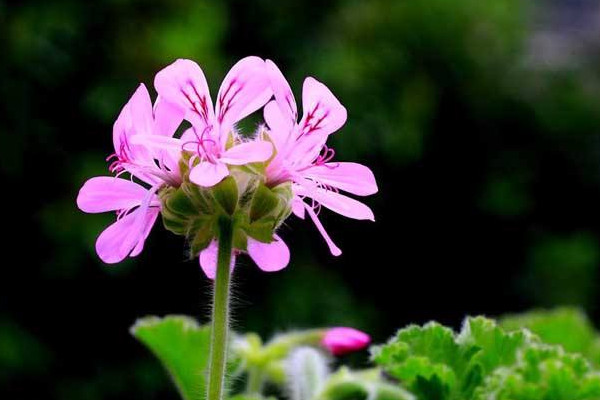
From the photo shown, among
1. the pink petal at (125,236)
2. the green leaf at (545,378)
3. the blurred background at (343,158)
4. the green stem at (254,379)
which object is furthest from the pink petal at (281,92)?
the blurred background at (343,158)

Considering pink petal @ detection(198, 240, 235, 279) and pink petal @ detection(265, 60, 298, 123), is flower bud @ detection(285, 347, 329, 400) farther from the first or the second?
pink petal @ detection(265, 60, 298, 123)

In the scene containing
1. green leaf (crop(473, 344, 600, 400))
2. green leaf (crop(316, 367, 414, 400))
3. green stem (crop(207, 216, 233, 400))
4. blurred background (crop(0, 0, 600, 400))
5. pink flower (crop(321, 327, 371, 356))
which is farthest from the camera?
blurred background (crop(0, 0, 600, 400))

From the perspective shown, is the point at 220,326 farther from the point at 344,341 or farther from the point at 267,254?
the point at 344,341

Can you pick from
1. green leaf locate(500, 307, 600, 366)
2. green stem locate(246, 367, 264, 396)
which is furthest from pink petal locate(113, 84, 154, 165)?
green leaf locate(500, 307, 600, 366)

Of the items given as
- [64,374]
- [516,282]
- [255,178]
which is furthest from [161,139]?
[516,282]

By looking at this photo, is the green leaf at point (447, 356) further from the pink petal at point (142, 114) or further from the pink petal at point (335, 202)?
the pink petal at point (142, 114)
